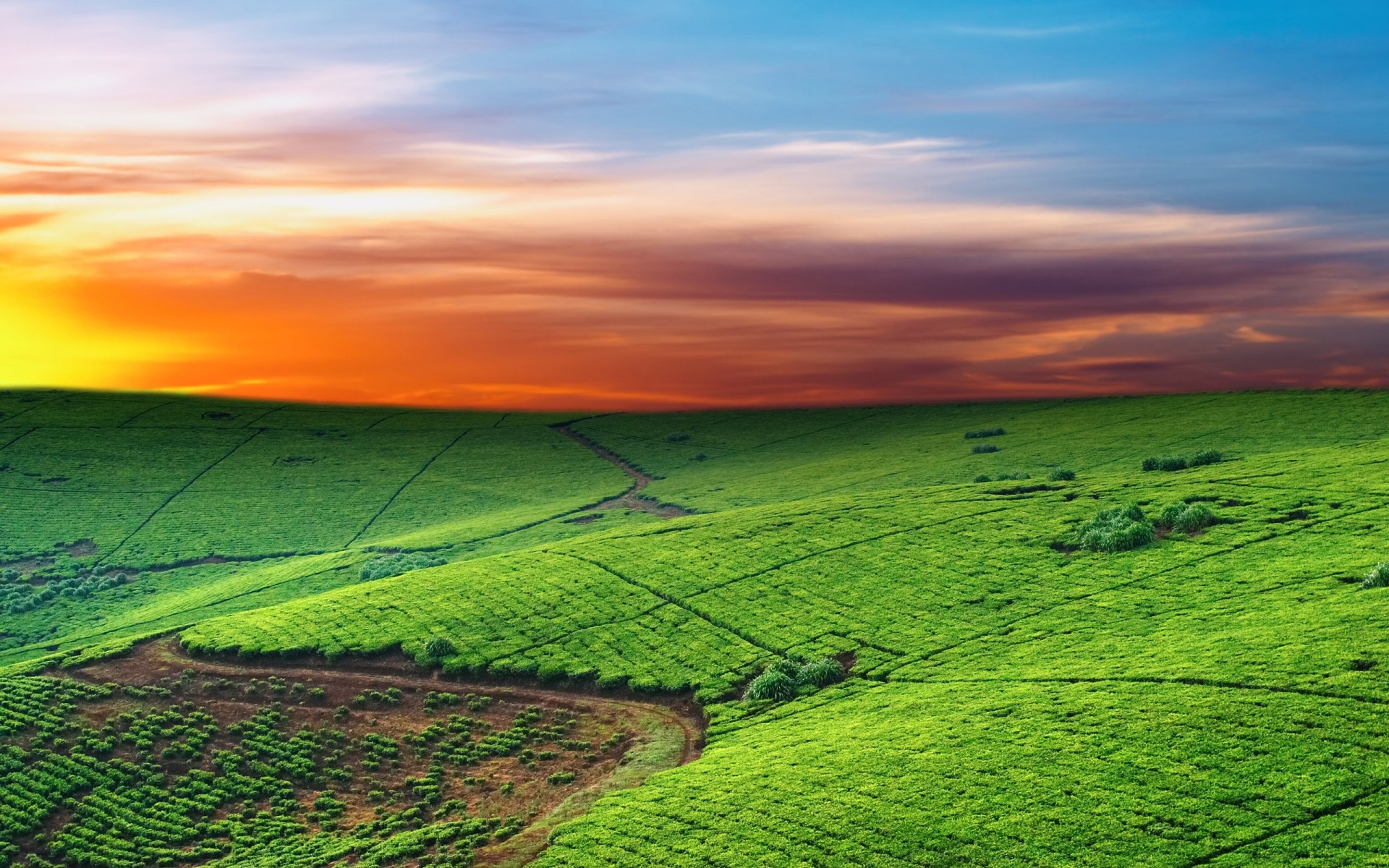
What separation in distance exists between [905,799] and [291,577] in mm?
79869

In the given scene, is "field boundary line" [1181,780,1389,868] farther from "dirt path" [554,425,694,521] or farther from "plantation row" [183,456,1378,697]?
"dirt path" [554,425,694,521]

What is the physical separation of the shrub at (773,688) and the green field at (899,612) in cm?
68

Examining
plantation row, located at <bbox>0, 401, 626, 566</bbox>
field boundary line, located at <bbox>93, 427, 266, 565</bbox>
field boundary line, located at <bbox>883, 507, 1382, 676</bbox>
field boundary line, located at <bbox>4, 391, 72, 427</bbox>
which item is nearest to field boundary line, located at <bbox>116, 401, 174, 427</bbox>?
plantation row, located at <bbox>0, 401, 626, 566</bbox>

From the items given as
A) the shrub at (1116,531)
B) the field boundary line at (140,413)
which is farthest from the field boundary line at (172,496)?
the shrub at (1116,531)

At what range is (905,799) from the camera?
3828cm

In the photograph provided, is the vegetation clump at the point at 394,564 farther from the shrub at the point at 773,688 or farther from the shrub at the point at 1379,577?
the shrub at the point at 1379,577

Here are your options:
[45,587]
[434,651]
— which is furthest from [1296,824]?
[45,587]

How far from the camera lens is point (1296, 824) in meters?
32.0

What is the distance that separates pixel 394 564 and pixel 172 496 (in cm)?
6309

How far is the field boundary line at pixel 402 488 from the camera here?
131625 mm

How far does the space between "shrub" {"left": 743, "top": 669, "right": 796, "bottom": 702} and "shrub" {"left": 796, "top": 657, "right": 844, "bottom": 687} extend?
0.72m

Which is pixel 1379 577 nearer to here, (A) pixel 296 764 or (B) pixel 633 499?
(A) pixel 296 764

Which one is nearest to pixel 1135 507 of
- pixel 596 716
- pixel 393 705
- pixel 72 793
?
pixel 596 716

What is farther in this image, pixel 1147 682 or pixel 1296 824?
pixel 1147 682
